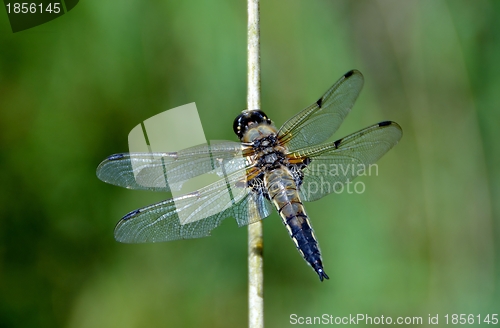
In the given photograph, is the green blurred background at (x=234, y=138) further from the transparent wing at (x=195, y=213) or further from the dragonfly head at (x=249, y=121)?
the transparent wing at (x=195, y=213)

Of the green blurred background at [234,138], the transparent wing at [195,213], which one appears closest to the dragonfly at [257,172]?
the transparent wing at [195,213]

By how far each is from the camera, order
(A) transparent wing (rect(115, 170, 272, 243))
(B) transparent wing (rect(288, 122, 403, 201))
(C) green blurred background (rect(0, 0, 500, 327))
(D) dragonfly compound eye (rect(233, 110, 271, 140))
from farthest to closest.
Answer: (C) green blurred background (rect(0, 0, 500, 327)) → (D) dragonfly compound eye (rect(233, 110, 271, 140)) → (B) transparent wing (rect(288, 122, 403, 201)) → (A) transparent wing (rect(115, 170, 272, 243))

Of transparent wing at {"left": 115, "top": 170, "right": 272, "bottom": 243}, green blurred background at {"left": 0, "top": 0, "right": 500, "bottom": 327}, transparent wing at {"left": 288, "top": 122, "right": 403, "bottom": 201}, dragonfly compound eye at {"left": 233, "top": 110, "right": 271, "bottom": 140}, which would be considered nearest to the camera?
transparent wing at {"left": 115, "top": 170, "right": 272, "bottom": 243}

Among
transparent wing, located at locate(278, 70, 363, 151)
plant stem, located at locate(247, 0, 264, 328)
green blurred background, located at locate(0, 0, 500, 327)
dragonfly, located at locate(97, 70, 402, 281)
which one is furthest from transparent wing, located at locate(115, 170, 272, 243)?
green blurred background, located at locate(0, 0, 500, 327)

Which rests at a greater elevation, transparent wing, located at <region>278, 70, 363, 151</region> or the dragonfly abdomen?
transparent wing, located at <region>278, 70, 363, 151</region>

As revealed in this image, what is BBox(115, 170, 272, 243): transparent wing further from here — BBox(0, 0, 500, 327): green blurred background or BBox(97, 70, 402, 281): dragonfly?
BBox(0, 0, 500, 327): green blurred background

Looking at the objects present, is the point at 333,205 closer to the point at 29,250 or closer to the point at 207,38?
the point at 207,38

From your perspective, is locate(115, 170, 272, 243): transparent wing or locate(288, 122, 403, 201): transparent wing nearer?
locate(115, 170, 272, 243): transparent wing
